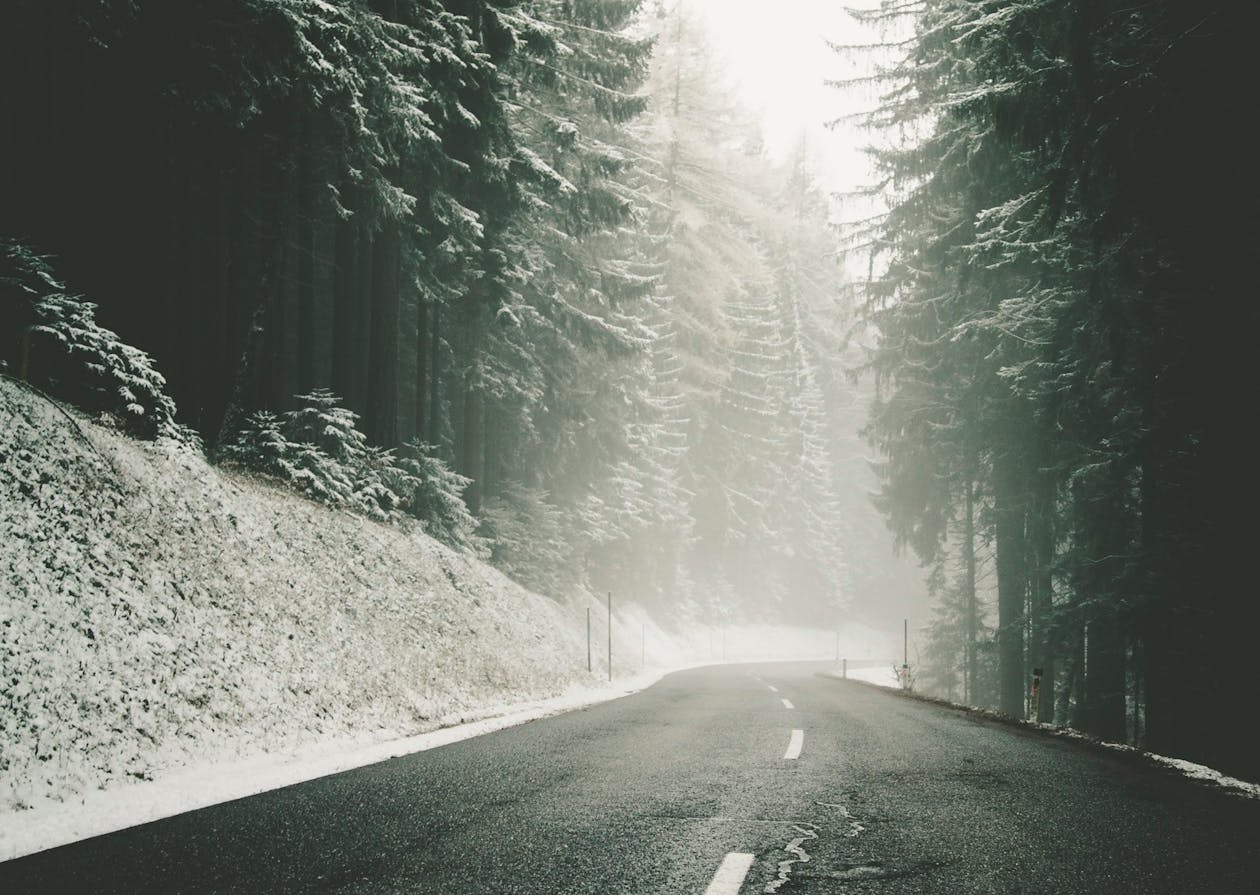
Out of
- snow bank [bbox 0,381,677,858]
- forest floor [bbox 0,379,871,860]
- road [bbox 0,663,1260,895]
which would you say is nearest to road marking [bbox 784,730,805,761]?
road [bbox 0,663,1260,895]

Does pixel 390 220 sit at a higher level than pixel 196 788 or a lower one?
higher

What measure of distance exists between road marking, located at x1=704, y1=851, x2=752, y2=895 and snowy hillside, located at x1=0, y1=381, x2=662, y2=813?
4.35 metres

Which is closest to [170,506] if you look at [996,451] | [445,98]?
[445,98]

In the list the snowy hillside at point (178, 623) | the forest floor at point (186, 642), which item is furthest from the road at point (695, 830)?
the snowy hillside at point (178, 623)

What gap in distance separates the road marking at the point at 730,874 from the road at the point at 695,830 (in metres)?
0.02

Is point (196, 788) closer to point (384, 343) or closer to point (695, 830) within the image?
point (695, 830)

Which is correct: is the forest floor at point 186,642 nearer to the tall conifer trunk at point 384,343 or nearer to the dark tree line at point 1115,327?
the tall conifer trunk at point 384,343

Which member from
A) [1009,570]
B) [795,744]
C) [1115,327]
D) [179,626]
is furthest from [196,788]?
[1009,570]

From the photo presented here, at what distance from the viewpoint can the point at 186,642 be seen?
26.5 feet

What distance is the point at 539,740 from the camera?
8602mm

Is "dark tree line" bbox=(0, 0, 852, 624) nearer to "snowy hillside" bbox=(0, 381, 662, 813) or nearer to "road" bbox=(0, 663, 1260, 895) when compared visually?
"snowy hillside" bbox=(0, 381, 662, 813)

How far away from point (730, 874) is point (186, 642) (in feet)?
20.6

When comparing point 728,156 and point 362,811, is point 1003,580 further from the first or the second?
point 728,156

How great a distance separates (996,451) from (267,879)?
19.3 m
